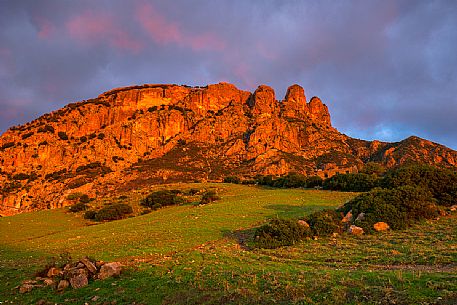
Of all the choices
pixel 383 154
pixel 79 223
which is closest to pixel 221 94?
pixel 383 154

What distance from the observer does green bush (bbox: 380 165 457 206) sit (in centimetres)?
→ 2242

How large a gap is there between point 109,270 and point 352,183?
38.5 m

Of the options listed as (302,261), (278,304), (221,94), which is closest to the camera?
(278,304)

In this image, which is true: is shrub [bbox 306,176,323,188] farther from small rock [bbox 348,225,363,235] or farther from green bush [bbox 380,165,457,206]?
small rock [bbox 348,225,363,235]

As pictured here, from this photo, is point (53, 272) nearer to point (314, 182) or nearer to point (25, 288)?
point (25, 288)

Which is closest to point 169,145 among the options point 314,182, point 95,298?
point 314,182

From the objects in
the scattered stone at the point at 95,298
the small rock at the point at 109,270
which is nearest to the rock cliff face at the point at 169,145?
the small rock at the point at 109,270

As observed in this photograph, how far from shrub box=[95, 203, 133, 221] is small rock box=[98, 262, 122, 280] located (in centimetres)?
3189

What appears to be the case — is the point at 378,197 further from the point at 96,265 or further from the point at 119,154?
the point at 119,154

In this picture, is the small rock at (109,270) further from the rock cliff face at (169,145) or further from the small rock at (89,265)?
the rock cliff face at (169,145)

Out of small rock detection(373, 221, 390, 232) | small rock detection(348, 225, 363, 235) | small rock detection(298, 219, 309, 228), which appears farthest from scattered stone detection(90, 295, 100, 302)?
small rock detection(373, 221, 390, 232)

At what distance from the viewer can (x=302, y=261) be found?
44.8 ft

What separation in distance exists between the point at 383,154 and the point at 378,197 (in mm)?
112593

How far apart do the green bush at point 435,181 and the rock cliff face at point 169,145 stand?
64867 millimetres
